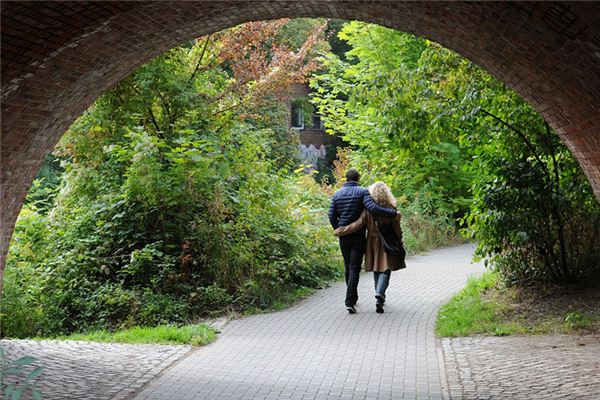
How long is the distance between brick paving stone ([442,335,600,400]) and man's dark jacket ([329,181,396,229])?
257cm

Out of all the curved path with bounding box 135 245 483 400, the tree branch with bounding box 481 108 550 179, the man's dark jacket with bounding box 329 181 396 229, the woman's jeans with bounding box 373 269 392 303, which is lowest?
the curved path with bounding box 135 245 483 400

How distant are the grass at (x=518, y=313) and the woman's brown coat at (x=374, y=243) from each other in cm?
106

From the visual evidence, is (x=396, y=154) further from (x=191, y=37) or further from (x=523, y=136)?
(x=191, y=37)

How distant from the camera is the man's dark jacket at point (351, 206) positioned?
39.8ft

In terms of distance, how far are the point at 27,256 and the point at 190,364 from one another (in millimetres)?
5746

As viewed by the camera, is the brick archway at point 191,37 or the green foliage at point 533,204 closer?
the brick archway at point 191,37

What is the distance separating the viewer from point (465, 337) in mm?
10406

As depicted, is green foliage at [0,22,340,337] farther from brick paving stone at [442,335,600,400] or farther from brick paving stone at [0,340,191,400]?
brick paving stone at [442,335,600,400]

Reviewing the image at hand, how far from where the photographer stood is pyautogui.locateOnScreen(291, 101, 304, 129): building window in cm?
4122

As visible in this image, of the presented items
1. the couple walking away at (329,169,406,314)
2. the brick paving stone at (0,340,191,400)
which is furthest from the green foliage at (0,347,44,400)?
the couple walking away at (329,169,406,314)

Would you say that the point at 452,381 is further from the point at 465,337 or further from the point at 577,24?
the point at 577,24

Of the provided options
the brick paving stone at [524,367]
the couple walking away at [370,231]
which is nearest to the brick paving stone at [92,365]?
the brick paving stone at [524,367]

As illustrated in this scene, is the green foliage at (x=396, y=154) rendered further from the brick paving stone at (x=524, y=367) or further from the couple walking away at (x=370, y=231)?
the brick paving stone at (x=524, y=367)

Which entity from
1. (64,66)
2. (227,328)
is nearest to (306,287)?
(227,328)
